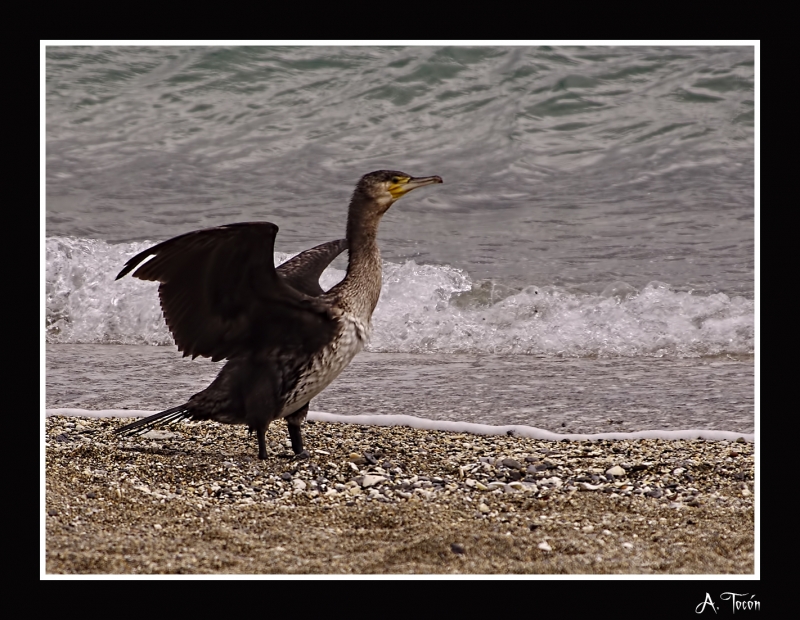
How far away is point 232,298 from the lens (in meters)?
4.72

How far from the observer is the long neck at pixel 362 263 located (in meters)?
5.06

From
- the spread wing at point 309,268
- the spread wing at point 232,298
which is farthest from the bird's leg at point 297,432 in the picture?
the spread wing at point 309,268

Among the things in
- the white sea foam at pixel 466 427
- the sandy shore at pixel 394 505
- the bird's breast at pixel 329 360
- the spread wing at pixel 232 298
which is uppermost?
the spread wing at pixel 232 298

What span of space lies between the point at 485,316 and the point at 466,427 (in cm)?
319

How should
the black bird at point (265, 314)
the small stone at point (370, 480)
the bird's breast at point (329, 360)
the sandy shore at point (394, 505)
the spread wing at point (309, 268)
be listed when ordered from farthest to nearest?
the spread wing at point (309, 268) → the bird's breast at point (329, 360) → the small stone at point (370, 480) → the black bird at point (265, 314) → the sandy shore at point (394, 505)

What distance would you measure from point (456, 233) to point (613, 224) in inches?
73.7

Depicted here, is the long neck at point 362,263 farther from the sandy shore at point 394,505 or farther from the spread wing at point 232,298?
the sandy shore at point 394,505

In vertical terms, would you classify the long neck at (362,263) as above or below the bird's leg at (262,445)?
above

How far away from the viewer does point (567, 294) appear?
9.38 metres

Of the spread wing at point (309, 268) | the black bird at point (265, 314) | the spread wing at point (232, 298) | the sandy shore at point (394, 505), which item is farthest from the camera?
the spread wing at point (309, 268)

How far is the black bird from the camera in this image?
4.49 meters

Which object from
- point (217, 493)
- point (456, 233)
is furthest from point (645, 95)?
point (217, 493)

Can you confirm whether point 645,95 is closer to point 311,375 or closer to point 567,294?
point 567,294

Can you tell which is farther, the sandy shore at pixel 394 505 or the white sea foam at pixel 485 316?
the white sea foam at pixel 485 316
